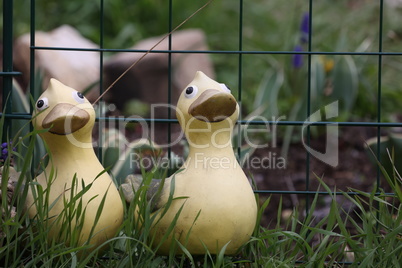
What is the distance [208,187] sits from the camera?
148 centimetres

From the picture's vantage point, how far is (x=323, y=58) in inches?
148

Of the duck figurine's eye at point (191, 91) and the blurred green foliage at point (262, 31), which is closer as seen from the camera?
the duck figurine's eye at point (191, 91)

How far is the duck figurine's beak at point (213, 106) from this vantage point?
1450 mm

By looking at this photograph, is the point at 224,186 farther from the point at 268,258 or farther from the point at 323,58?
the point at 323,58

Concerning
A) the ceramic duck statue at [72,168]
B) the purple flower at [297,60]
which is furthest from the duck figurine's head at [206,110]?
the purple flower at [297,60]

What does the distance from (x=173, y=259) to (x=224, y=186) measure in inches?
7.9

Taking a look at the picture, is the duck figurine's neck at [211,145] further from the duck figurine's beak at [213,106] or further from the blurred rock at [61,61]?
the blurred rock at [61,61]

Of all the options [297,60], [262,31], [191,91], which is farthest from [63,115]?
[262,31]

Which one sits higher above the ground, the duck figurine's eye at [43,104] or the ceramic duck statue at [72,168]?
the duck figurine's eye at [43,104]

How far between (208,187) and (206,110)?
0.56ft

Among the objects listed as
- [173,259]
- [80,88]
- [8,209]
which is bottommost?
[173,259]

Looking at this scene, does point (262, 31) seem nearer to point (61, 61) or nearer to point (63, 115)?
point (61, 61)

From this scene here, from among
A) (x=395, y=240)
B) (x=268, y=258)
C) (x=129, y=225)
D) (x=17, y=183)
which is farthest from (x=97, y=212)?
(x=395, y=240)

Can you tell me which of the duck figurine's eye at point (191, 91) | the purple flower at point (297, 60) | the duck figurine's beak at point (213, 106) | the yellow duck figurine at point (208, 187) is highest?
the purple flower at point (297, 60)
